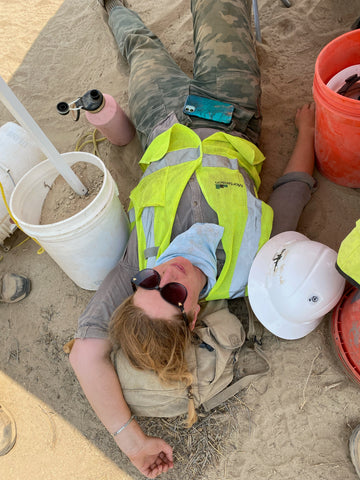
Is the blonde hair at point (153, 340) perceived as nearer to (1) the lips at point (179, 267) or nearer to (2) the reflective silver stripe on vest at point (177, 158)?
(1) the lips at point (179, 267)

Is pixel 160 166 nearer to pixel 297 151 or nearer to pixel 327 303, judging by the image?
pixel 297 151

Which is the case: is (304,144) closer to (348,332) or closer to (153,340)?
(348,332)

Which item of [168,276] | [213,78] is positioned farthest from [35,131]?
[213,78]

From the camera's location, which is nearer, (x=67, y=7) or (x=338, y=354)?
(x=338, y=354)

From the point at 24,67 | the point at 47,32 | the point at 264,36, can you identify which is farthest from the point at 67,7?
the point at 264,36

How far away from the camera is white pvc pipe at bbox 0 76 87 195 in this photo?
→ 1517 millimetres

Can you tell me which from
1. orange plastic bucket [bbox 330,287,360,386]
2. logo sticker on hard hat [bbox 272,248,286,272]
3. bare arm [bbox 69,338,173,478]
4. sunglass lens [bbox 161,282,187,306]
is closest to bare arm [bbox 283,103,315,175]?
logo sticker on hard hat [bbox 272,248,286,272]

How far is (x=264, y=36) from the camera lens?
2.92 metres

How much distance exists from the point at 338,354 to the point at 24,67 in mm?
3313

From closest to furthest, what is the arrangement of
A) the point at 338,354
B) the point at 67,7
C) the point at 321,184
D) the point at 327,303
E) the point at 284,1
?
1. the point at 327,303
2. the point at 338,354
3. the point at 321,184
4. the point at 284,1
5. the point at 67,7

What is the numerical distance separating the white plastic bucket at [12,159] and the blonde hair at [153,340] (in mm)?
1195

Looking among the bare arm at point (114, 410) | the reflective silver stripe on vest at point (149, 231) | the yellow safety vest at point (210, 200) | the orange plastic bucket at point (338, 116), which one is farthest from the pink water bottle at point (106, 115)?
the bare arm at point (114, 410)

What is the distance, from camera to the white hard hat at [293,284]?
161 cm

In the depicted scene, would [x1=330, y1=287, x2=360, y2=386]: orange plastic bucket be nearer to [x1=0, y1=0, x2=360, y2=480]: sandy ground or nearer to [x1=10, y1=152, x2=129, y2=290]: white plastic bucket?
[x1=0, y1=0, x2=360, y2=480]: sandy ground
